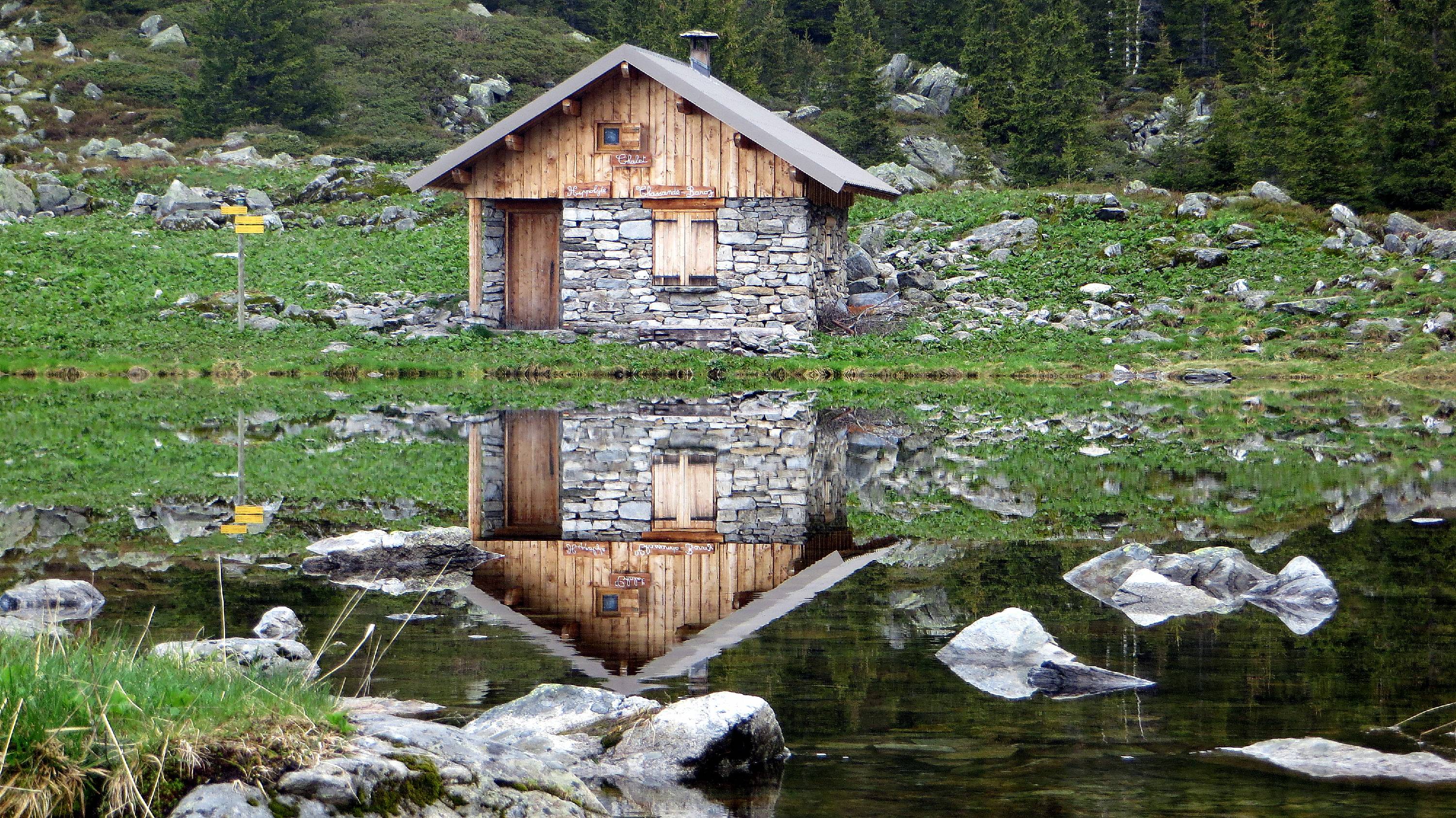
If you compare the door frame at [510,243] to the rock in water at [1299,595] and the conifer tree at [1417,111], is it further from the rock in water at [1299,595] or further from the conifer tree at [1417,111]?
the conifer tree at [1417,111]

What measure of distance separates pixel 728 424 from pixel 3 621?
39.5ft

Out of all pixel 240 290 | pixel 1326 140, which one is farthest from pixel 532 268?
pixel 1326 140

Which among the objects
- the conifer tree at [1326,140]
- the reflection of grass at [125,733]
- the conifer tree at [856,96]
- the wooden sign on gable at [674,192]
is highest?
the conifer tree at [856,96]

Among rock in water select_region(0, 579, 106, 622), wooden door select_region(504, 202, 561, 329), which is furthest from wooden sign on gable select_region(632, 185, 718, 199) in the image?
rock in water select_region(0, 579, 106, 622)

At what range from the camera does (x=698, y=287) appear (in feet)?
91.8

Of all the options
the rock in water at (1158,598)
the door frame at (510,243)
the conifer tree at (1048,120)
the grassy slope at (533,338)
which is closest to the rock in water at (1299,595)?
the rock in water at (1158,598)

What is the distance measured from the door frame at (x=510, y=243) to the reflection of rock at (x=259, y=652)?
868 inches

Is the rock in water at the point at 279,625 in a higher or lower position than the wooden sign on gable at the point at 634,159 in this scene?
lower

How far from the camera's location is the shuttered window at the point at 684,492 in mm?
11352

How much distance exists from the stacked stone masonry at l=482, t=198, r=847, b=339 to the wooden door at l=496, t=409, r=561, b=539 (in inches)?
357

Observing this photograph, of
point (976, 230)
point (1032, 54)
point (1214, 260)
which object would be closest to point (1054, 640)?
point (1214, 260)

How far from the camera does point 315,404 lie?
20.4 metres

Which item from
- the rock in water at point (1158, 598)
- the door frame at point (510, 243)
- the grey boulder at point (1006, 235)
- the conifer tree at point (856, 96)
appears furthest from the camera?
the conifer tree at point (856, 96)

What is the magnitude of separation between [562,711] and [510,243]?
24.0m
